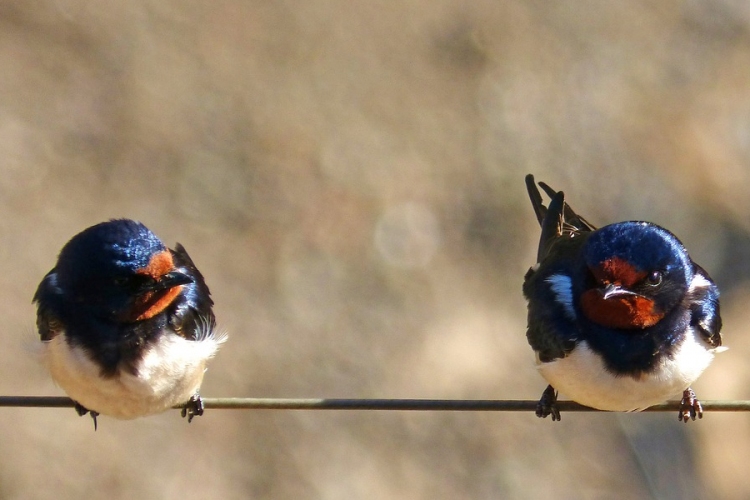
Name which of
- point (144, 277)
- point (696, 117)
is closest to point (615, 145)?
point (696, 117)

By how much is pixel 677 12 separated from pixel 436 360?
3.93 meters

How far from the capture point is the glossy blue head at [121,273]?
11.3ft

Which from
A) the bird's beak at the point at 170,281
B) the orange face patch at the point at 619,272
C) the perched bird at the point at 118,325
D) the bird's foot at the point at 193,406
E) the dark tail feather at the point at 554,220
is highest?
the dark tail feather at the point at 554,220

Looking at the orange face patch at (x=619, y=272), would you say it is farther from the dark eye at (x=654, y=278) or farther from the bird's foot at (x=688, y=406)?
the bird's foot at (x=688, y=406)

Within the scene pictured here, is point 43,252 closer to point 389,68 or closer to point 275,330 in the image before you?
point 275,330

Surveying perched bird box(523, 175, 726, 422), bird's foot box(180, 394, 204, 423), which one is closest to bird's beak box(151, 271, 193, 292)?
bird's foot box(180, 394, 204, 423)

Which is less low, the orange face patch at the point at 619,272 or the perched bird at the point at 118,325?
the orange face patch at the point at 619,272

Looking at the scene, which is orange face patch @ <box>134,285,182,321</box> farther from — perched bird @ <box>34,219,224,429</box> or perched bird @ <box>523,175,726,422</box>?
perched bird @ <box>523,175,726,422</box>

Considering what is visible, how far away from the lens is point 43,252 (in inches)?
280

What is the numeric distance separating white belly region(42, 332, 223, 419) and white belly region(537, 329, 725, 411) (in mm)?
1213

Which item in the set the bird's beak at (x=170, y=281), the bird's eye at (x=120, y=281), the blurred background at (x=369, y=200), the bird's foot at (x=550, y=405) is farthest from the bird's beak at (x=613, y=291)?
the blurred background at (x=369, y=200)

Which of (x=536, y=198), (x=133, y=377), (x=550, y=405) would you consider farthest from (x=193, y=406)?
(x=536, y=198)

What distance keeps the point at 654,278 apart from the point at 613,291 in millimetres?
195

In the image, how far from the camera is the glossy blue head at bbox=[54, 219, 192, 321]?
135 inches
